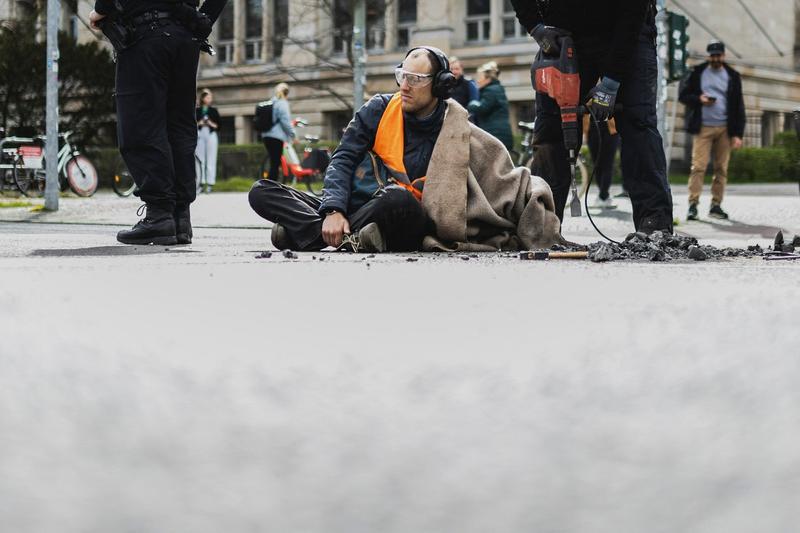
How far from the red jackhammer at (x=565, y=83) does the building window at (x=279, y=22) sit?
30.7m

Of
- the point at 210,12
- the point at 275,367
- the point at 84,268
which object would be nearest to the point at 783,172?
the point at 210,12

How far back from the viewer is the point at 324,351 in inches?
82.4

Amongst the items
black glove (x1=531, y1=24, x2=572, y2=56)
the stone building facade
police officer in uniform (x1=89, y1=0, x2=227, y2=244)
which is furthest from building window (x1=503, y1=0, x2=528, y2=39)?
black glove (x1=531, y1=24, x2=572, y2=56)

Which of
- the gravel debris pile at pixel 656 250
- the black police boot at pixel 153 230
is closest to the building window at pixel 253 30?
the black police boot at pixel 153 230

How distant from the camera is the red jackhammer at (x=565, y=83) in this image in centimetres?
548

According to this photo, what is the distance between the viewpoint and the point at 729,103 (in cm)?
1101

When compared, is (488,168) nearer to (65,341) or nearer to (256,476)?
(65,341)

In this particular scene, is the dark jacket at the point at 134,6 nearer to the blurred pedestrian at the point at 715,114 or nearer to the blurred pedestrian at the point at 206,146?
the blurred pedestrian at the point at 715,114

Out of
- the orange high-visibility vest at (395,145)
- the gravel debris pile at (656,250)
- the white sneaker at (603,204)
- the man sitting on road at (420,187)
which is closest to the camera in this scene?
the gravel debris pile at (656,250)

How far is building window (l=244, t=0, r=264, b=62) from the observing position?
119 ft

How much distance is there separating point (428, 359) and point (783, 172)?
82.3ft

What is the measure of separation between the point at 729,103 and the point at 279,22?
87.4 ft

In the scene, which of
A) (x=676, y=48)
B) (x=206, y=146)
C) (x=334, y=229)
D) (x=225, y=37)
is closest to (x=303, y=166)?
(x=206, y=146)

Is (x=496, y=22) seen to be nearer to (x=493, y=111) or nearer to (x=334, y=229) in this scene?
(x=493, y=111)
